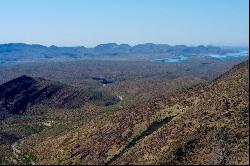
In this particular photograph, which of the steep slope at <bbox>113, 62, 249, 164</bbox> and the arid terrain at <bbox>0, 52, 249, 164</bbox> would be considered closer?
the steep slope at <bbox>113, 62, 249, 164</bbox>

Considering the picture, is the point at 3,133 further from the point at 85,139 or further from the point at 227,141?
the point at 227,141

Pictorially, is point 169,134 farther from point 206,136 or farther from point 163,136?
point 206,136

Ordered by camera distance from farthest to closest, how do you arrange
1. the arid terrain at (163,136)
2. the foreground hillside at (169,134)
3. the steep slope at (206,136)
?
the arid terrain at (163,136) → the foreground hillside at (169,134) → the steep slope at (206,136)

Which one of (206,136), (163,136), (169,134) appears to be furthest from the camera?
(163,136)

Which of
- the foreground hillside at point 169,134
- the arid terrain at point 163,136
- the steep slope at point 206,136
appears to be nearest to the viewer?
the steep slope at point 206,136

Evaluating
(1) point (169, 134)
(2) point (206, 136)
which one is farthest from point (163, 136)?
(2) point (206, 136)

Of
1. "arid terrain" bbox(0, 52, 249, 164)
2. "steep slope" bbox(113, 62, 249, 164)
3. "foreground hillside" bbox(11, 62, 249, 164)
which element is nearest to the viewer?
"steep slope" bbox(113, 62, 249, 164)

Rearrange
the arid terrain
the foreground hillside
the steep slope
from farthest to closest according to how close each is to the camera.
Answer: the arid terrain
the foreground hillside
the steep slope

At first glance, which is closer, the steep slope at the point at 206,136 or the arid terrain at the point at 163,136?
the steep slope at the point at 206,136

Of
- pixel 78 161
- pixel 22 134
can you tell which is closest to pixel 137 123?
pixel 78 161
